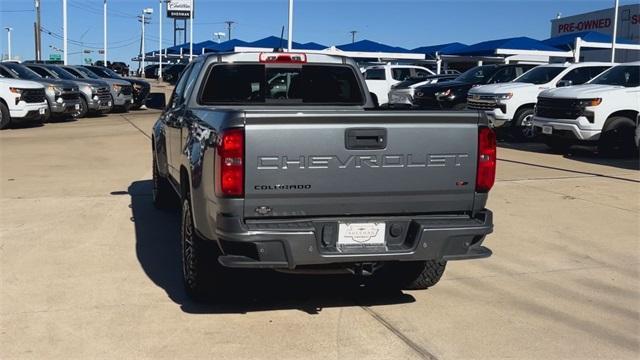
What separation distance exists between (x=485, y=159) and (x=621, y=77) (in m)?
11.1

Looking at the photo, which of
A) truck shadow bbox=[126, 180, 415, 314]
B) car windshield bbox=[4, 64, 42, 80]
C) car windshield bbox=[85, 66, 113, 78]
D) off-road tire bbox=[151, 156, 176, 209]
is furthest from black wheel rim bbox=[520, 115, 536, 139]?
car windshield bbox=[85, 66, 113, 78]

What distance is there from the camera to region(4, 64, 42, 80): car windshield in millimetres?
20139

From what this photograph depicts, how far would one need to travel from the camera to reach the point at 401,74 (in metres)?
25.8

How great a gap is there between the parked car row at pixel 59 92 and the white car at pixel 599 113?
12.7m

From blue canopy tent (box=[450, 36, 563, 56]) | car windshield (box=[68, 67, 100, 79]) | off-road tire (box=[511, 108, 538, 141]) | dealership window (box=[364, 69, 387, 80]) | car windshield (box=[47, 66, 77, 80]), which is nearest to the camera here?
off-road tire (box=[511, 108, 538, 141])

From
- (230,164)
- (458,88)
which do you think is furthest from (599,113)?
(230,164)

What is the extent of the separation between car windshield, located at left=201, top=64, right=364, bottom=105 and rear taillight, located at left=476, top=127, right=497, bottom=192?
2.04 metres

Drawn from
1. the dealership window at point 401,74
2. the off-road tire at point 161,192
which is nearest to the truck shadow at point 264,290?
the off-road tire at point 161,192

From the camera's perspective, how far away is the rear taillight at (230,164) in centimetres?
408

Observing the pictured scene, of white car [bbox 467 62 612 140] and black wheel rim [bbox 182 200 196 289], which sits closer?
black wheel rim [bbox 182 200 196 289]

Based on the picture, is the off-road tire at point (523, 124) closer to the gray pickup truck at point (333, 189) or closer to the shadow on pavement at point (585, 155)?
the shadow on pavement at point (585, 155)

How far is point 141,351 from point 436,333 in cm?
187

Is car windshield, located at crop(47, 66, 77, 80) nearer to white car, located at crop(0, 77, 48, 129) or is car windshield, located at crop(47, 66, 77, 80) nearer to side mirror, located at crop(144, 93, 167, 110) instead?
white car, located at crop(0, 77, 48, 129)

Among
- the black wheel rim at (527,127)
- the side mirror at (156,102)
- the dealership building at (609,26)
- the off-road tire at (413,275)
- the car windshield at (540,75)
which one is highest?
the dealership building at (609,26)
